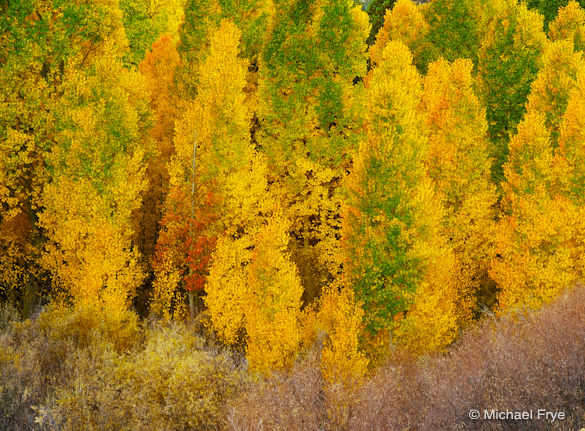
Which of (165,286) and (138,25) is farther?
(138,25)

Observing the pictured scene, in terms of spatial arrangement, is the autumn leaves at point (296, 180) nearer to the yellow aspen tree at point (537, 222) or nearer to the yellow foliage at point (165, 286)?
the yellow aspen tree at point (537, 222)

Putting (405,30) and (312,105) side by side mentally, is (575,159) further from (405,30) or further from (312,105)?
(405,30)

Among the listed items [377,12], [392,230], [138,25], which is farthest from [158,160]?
[377,12]

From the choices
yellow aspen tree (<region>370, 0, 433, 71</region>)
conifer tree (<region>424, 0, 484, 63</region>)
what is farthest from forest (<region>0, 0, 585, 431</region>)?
yellow aspen tree (<region>370, 0, 433, 71</region>)

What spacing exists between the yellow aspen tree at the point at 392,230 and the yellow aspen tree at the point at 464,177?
526 centimetres

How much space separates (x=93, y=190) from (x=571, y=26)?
31.0 metres

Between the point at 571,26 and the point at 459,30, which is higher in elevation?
the point at 459,30

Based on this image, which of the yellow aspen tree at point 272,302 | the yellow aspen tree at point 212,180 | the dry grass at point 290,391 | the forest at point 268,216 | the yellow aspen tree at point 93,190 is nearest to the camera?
the dry grass at point 290,391

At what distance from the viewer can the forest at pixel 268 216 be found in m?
14.4

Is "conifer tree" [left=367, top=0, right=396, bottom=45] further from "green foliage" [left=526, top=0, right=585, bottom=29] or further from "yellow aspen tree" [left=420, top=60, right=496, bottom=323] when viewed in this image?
"yellow aspen tree" [left=420, top=60, right=496, bottom=323]

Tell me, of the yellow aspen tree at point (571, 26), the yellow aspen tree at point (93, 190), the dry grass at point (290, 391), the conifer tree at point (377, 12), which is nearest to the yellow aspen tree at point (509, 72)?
the yellow aspen tree at point (571, 26)

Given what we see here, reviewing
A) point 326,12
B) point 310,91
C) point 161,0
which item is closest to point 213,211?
point 310,91

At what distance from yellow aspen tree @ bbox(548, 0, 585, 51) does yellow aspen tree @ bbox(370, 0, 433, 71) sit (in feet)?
27.7

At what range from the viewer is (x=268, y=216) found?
24.3m
